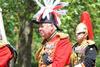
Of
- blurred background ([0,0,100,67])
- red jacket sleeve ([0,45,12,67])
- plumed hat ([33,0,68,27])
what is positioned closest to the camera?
red jacket sleeve ([0,45,12,67])

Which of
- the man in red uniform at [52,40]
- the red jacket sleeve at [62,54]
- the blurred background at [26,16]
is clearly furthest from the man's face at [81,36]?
the blurred background at [26,16]

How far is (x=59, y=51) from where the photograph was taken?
8.32 metres

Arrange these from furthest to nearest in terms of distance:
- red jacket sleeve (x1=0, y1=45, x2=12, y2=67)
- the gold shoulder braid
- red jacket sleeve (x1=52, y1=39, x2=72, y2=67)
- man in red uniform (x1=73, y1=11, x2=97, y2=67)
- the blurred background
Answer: the blurred background < the gold shoulder braid < man in red uniform (x1=73, y1=11, x2=97, y2=67) < red jacket sleeve (x1=52, y1=39, x2=72, y2=67) < red jacket sleeve (x1=0, y1=45, x2=12, y2=67)

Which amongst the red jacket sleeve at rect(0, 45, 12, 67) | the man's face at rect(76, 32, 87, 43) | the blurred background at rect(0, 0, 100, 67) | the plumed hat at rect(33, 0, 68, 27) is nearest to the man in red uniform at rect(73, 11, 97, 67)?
the man's face at rect(76, 32, 87, 43)

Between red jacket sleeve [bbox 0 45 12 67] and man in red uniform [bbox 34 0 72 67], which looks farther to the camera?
man in red uniform [bbox 34 0 72 67]

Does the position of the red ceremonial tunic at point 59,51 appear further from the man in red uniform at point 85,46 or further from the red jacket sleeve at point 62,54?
the man in red uniform at point 85,46

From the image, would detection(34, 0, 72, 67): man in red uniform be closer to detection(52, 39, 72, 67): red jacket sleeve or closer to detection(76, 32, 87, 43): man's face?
detection(52, 39, 72, 67): red jacket sleeve

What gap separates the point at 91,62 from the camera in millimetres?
8773

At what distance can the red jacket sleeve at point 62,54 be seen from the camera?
8.26m

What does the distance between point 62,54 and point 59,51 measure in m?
0.09

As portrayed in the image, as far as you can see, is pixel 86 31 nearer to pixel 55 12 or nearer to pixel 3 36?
pixel 55 12

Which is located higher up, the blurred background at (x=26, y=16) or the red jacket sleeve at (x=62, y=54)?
the red jacket sleeve at (x=62, y=54)

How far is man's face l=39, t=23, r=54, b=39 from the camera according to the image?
8.30 meters

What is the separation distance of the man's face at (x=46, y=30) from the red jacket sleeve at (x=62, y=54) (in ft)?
0.75
